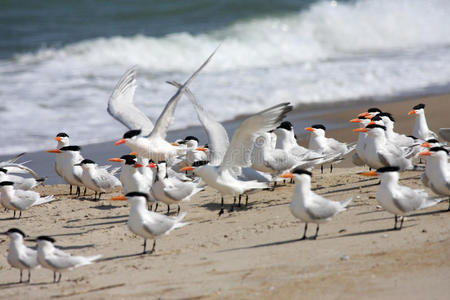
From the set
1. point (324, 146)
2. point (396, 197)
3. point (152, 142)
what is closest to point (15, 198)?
point (152, 142)

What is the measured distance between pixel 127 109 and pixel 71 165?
1.07 m

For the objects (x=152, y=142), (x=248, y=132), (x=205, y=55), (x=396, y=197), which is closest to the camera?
(x=396, y=197)

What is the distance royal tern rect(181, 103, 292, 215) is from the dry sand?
0.93ft

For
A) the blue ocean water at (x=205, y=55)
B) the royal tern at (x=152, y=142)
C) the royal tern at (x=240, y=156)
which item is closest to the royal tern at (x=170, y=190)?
the royal tern at (x=240, y=156)

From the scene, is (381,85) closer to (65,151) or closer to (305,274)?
(65,151)

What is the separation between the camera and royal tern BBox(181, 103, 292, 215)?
651 cm

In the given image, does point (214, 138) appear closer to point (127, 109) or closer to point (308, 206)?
point (127, 109)

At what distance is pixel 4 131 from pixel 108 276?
7364 mm

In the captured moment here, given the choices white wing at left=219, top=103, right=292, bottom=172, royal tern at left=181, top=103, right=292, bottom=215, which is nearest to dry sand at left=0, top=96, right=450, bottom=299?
royal tern at left=181, top=103, right=292, bottom=215

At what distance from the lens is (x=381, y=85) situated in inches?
594

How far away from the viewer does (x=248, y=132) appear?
671 cm

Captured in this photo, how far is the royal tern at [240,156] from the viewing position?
6.51 m

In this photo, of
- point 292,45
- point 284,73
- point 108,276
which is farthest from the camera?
point 292,45

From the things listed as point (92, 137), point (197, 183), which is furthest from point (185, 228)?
point (92, 137)
